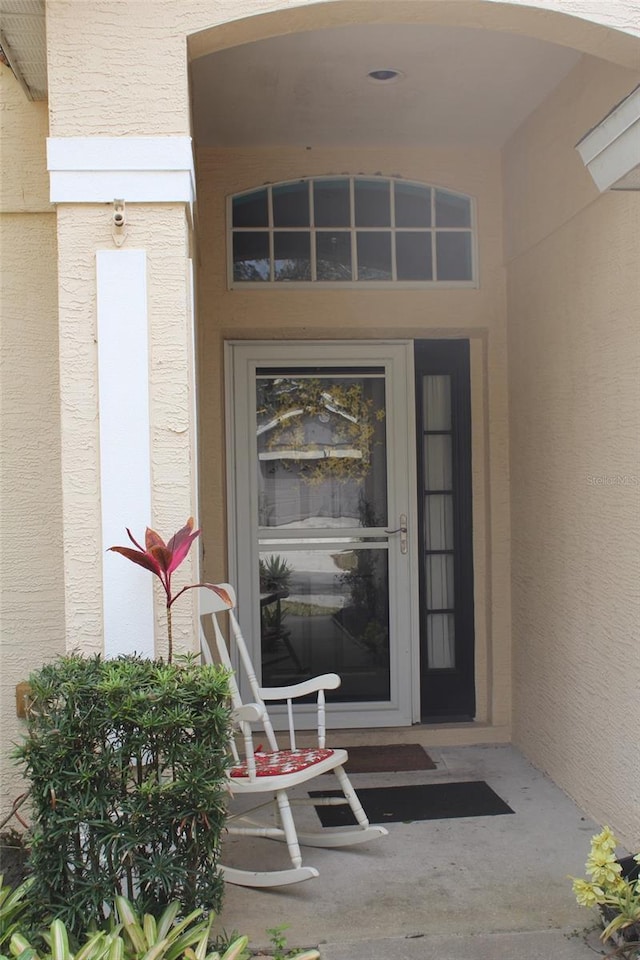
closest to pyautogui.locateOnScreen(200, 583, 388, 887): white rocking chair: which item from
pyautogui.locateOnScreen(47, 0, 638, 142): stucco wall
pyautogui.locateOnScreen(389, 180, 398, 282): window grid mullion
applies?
pyautogui.locateOnScreen(47, 0, 638, 142): stucco wall

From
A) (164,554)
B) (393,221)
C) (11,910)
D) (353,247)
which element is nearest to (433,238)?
(393,221)

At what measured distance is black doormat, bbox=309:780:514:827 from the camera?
4.04 metres

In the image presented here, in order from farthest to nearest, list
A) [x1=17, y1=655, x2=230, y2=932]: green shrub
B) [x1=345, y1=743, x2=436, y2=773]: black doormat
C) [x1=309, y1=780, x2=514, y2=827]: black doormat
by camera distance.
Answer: [x1=345, y1=743, x2=436, y2=773]: black doormat → [x1=309, y1=780, x2=514, y2=827]: black doormat → [x1=17, y1=655, x2=230, y2=932]: green shrub

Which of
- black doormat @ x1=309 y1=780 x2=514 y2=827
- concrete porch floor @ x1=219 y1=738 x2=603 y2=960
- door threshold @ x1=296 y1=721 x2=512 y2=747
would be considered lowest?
concrete porch floor @ x1=219 y1=738 x2=603 y2=960

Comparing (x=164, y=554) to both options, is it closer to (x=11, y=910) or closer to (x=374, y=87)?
(x=11, y=910)

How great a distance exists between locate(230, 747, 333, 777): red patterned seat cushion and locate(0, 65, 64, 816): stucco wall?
823 mm

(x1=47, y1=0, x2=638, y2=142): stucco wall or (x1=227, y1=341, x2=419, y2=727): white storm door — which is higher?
(x1=47, y1=0, x2=638, y2=142): stucco wall

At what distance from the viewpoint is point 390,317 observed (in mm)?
5000

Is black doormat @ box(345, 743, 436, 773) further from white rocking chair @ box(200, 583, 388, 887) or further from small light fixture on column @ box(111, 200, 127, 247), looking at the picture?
small light fixture on column @ box(111, 200, 127, 247)

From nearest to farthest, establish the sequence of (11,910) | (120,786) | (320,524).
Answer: (120,786) → (11,910) → (320,524)

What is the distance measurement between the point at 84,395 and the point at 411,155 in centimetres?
279

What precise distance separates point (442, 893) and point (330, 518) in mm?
2234

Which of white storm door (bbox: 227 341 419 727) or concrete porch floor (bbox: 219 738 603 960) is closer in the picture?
concrete porch floor (bbox: 219 738 603 960)

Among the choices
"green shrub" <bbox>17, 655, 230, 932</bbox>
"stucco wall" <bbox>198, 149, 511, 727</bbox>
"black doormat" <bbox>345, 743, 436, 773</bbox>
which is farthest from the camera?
"stucco wall" <bbox>198, 149, 511, 727</bbox>
